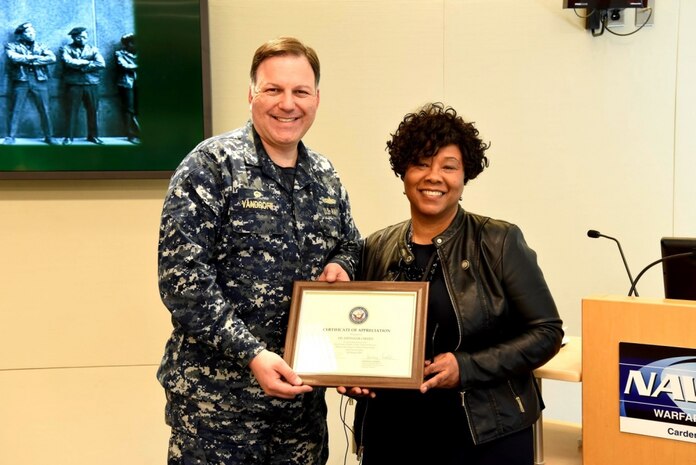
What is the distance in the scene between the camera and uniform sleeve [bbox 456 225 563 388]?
1736mm

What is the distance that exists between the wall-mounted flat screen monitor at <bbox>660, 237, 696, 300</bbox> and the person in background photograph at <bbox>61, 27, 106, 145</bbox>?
2365 millimetres

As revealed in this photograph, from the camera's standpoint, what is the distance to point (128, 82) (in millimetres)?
3031

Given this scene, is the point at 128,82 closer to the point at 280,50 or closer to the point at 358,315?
the point at 280,50

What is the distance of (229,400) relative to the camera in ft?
5.93

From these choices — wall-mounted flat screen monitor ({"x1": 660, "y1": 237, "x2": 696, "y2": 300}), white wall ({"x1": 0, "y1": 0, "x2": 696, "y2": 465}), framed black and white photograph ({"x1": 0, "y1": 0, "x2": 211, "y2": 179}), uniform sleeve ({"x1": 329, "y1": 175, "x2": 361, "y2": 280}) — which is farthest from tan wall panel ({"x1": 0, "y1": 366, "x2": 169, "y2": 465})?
wall-mounted flat screen monitor ({"x1": 660, "y1": 237, "x2": 696, "y2": 300})

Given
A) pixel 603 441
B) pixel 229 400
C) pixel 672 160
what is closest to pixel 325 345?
pixel 229 400

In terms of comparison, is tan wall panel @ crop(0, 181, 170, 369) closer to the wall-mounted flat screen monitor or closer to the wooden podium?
the wooden podium

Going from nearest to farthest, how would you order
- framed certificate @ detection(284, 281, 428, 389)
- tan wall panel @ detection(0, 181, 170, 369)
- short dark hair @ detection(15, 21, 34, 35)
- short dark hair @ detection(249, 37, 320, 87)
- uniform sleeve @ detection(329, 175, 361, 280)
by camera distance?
framed certificate @ detection(284, 281, 428, 389)
short dark hair @ detection(249, 37, 320, 87)
uniform sleeve @ detection(329, 175, 361, 280)
short dark hair @ detection(15, 21, 34, 35)
tan wall panel @ detection(0, 181, 170, 369)

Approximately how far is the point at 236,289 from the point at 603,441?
3.54 ft

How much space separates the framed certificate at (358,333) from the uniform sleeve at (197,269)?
0.13 m

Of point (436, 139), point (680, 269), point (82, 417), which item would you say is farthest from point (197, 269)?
point (82, 417)

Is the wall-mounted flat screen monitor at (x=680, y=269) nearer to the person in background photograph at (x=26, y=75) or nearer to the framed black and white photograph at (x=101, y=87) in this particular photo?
the framed black and white photograph at (x=101, y=87)

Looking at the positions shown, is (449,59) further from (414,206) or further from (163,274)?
(163,274)

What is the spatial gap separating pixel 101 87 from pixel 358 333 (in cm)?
191
